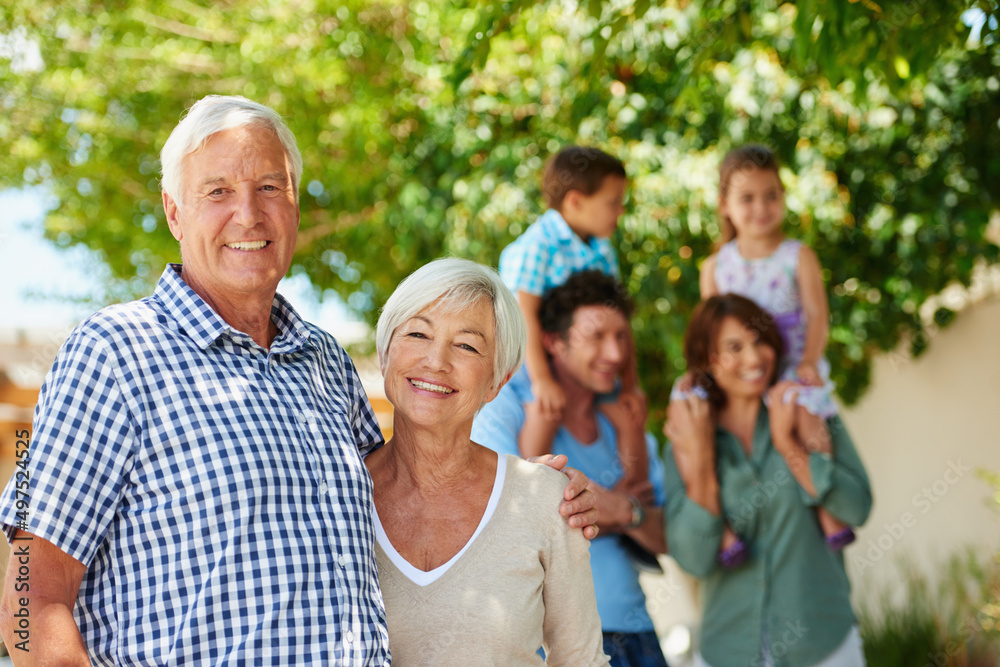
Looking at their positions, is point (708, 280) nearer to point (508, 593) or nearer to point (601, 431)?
point (601, 431)

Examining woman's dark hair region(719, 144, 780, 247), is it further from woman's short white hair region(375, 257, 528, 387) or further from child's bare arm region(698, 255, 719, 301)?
woman's short white hair region(375, 257, 528, 387)

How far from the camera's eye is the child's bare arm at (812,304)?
12.2 feet

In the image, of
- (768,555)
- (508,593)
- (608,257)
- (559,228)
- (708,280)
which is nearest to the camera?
A: (508,593)

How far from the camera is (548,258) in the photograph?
3.44 m

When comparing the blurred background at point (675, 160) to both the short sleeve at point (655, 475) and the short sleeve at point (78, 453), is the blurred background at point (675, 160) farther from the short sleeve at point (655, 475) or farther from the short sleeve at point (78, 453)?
the short sleeve at point (78, 453)

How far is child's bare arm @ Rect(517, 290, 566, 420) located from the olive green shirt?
20.7 inches

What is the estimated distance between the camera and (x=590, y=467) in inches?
115

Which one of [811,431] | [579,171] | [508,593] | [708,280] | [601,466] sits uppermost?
[579,171]

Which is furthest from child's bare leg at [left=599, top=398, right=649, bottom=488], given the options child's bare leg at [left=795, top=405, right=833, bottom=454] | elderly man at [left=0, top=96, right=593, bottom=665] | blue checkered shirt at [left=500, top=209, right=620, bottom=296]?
elderly man at [left=0, top=96, right=593, bottom=665]

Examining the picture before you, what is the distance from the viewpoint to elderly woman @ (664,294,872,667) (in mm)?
3078

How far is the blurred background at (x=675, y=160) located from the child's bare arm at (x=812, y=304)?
2.99 ft

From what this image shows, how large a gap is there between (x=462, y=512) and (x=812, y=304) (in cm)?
235

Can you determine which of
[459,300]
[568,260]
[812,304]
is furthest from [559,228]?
[459,300]

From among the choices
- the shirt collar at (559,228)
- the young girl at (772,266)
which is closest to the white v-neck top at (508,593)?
the shirt collar at (559,228)
